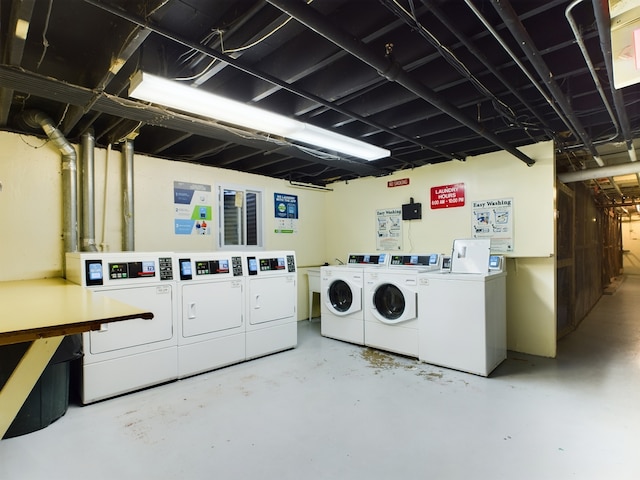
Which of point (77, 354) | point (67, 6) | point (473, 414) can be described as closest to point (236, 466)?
point (77, 354)

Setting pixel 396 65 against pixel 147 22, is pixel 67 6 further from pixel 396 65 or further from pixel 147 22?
pixel 396 65

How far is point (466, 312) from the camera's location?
127 inches

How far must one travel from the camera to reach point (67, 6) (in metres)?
1.82

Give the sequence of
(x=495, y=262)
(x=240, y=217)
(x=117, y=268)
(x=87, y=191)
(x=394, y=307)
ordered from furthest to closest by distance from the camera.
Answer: (x=240, y=217) → (x=394, y=307) → (x=495, y=262) → (x=87, y=191) → (x=117, y=268)

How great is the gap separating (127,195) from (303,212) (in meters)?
2.59

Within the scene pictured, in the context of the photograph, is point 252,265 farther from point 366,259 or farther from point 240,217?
point 366,259

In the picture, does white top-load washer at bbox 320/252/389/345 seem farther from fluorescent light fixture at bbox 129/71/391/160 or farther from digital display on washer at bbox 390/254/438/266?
fluorescent light fixture at bbox 129/71/391/160

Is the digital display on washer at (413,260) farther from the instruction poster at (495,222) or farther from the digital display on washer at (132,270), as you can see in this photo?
the digital display on washer at (132,270)

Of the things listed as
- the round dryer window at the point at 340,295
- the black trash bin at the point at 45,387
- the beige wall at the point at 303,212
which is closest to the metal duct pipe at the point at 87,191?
the beige wall at the point at 303,212

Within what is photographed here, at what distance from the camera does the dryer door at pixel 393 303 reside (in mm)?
3650

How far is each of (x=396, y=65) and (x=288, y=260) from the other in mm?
2600

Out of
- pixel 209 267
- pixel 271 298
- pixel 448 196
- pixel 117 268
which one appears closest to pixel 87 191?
pixel 117 268

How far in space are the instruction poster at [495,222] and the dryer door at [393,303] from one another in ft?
3.89

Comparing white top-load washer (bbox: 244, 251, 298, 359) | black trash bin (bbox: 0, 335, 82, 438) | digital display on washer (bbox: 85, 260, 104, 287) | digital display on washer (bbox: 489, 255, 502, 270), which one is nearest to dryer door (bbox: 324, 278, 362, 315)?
white top-load washer (bbox: 244, 251, 298, 359)
